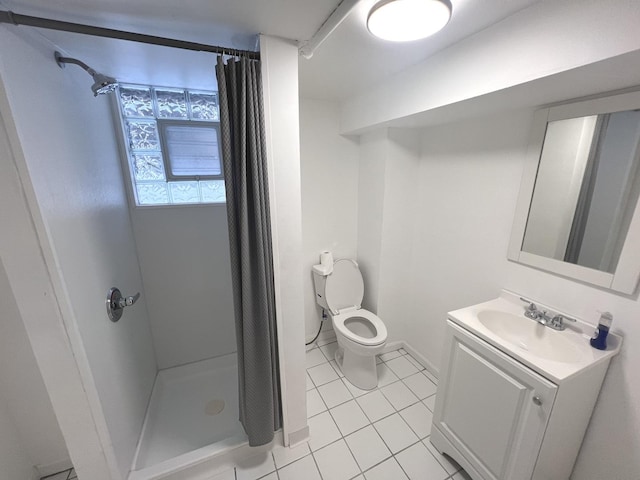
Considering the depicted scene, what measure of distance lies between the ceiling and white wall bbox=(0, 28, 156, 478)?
154 mm

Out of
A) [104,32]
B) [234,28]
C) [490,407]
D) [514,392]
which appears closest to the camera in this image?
[104,32]

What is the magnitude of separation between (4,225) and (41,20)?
0.65 meters

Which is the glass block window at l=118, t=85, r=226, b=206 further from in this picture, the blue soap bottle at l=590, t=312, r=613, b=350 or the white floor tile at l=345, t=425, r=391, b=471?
the blue soap bottle at l=590, t=312, r=613, b=350

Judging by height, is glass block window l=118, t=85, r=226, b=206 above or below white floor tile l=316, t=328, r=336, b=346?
above

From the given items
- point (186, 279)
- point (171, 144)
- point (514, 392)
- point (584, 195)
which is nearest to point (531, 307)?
point (514, 392)

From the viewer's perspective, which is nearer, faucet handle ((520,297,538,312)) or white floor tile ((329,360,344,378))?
faucet handle ((520,297,538,312))

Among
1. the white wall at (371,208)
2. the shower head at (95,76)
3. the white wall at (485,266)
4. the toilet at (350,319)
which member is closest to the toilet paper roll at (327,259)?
the toilet at (350,319)

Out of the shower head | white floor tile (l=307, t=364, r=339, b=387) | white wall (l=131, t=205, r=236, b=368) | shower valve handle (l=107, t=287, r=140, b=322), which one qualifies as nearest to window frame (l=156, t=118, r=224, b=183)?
white wall (l=131, t=205, r=236, b=368)

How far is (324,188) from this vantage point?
215 cm

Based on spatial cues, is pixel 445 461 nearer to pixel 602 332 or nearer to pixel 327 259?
pixel 602 332

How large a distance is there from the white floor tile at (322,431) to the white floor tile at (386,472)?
0.26 metres

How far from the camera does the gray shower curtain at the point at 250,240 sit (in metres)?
1.03

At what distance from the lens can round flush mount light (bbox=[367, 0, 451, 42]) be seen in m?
0.84

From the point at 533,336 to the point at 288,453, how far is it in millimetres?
1518
